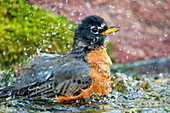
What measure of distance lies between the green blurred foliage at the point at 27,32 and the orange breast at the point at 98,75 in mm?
2854

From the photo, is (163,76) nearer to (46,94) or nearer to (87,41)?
(87,41)

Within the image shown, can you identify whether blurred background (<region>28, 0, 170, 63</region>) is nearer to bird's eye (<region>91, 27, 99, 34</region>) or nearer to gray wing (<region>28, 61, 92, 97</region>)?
bird's eye (<region>91, 27, 99, 34</region>)

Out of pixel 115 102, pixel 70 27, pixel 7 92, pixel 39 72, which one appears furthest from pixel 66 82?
pixel 70 27

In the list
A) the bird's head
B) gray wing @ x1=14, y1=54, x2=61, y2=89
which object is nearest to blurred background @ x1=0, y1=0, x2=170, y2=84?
the bird's head

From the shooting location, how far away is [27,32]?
785 cm

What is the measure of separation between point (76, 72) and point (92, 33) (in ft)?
2.97

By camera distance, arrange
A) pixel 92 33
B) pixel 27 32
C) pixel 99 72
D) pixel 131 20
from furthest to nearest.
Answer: pixel 131 20, pixel 27 32, pixel 92 33, pixel 99 72

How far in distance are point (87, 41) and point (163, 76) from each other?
3.43 metres

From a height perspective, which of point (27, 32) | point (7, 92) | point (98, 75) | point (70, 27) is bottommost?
point (7, 92)

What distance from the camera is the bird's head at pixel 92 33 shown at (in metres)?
5.05

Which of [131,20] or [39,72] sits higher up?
[131,20]

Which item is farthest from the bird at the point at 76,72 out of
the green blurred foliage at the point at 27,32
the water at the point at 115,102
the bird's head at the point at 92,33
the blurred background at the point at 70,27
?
A: the green blurred foliage at the point at 27,32

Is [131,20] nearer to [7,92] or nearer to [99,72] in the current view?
[99,72]

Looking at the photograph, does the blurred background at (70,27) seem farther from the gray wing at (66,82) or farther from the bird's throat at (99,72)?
the gray wing at (66,82)
